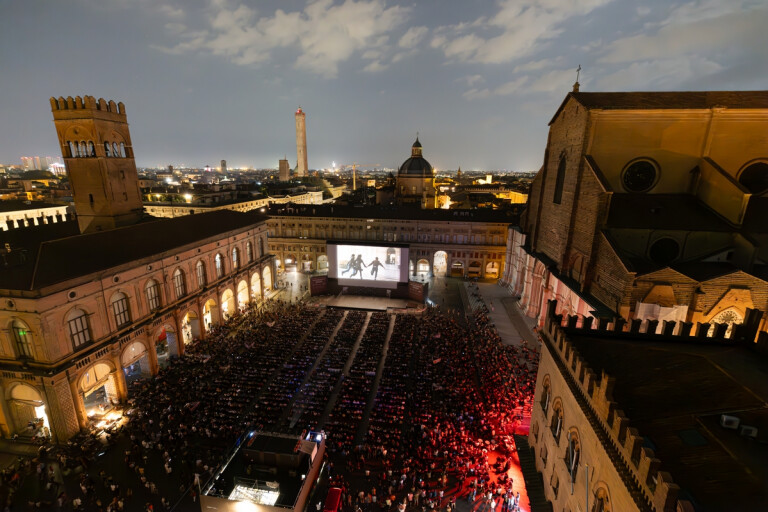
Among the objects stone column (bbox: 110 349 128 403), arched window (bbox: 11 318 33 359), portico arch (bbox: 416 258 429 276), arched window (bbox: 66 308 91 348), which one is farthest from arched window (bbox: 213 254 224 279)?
portico arch (bbox: 416 258 429 276)

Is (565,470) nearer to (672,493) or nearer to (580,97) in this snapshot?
(672,493)

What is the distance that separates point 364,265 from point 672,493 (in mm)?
42771

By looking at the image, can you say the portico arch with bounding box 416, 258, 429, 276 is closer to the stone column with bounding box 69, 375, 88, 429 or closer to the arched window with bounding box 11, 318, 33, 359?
the stone column with bounding box 69, 375, 88, 429

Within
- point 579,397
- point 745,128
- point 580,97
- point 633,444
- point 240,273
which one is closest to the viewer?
point 633,444

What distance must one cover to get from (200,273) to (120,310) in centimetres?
1022

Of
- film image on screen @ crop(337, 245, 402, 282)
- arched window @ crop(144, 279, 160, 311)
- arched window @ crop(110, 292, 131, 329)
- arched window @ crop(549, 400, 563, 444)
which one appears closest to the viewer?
arched window @ crop(549, 400, 563, 444)

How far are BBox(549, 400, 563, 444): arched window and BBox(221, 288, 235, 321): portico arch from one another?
36.7m

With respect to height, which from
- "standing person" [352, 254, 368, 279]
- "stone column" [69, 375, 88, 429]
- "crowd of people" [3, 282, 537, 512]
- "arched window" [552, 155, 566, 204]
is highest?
"arched window" [552, 155, 566, 204]

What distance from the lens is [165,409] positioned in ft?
78.6

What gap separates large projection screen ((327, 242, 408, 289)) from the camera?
4859 cm

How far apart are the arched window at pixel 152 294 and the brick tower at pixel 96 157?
12.3m

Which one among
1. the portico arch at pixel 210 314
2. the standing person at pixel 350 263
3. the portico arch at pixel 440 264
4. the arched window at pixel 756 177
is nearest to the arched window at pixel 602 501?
the arched window at pixel 756 177

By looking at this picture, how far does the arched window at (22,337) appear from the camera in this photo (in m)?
21.4

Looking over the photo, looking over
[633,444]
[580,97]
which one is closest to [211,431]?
[633,444]
